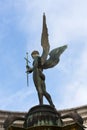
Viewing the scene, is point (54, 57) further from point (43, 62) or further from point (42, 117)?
point (42, 117)

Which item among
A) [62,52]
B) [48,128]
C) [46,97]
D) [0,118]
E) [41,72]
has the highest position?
[0,118]

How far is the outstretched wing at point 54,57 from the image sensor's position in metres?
13.9

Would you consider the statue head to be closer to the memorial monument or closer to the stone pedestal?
the memorial monument

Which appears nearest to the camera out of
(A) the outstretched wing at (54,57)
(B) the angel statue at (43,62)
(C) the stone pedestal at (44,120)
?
(C) the stone pedestal at (44,120)

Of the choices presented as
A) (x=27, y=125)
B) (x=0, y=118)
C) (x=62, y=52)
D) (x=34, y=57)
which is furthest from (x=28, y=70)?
(x=0, y=118)

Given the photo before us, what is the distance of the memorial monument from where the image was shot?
11867 millimetres

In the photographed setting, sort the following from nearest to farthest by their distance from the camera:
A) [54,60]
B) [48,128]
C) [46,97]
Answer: [48,128] → [46,97] → [54,60]

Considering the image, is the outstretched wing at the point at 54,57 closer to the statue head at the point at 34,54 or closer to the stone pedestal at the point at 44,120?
the statue head at the point at 34,54

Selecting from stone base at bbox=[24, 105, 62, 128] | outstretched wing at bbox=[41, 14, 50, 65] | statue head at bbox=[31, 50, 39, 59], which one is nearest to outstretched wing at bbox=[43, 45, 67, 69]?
outstretched wing at bbox=[41, 14, 50, 65]

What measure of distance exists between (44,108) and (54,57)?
8.29 ft

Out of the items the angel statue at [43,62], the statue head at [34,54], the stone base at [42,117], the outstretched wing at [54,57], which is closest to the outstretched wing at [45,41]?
the angel statue at [43,62]

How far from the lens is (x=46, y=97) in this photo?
13164 millimetres

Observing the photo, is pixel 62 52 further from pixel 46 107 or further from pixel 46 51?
pixel 46 107

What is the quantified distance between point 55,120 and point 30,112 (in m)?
0.79
